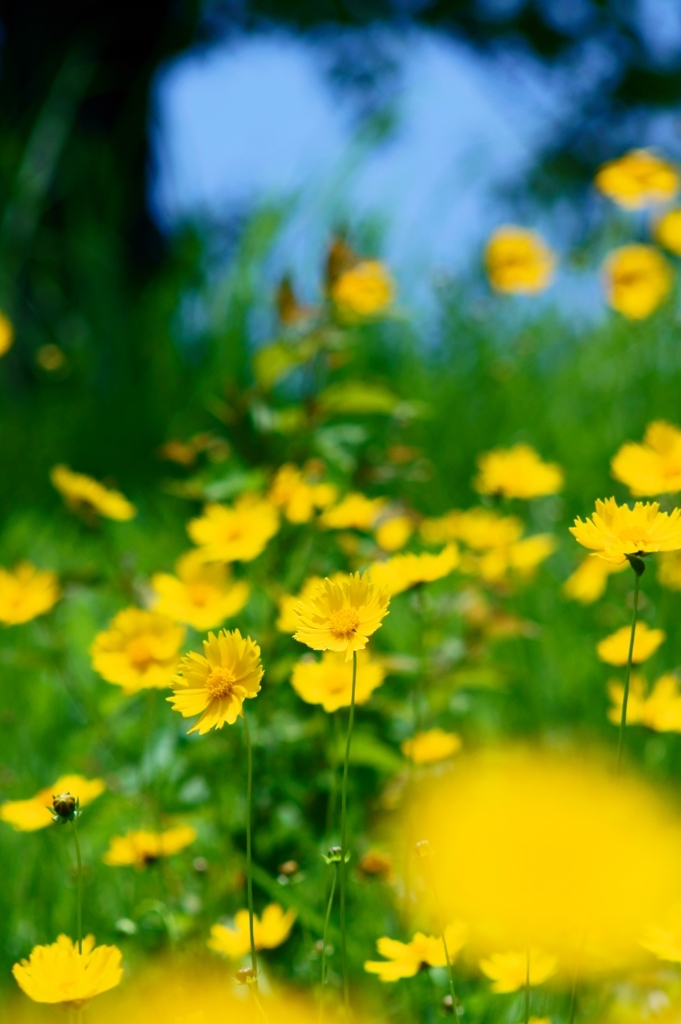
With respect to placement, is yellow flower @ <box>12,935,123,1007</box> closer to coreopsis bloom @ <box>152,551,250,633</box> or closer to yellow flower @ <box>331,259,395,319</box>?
coreopsis bloom @ <box>152,551,250,633</box>

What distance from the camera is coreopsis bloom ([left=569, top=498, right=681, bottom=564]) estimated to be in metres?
0.65


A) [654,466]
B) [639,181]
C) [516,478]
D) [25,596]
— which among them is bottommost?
[25,596]

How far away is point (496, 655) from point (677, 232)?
0.71 meters

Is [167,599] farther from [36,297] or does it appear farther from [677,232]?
[36,297]

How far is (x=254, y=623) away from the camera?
137 centimetres

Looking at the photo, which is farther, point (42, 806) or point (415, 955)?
point (42, 806)

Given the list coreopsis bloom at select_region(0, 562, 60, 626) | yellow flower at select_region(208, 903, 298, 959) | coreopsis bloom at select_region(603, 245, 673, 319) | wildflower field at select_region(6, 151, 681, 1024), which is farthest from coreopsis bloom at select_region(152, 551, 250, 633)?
coreopsis bloom at select_region(603, 245, 673, 319)

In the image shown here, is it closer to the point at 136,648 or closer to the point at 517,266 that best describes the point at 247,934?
the point at 136,648

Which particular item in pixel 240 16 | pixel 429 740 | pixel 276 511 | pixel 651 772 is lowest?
pixel 651 772

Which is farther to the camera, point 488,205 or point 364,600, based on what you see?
point 488,205

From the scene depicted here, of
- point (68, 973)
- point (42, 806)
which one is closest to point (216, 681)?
point (68, 973)

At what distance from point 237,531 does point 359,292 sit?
0.44 meters

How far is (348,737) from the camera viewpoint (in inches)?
24.9

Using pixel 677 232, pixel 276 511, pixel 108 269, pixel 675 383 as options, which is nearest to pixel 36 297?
pixel 108 269
